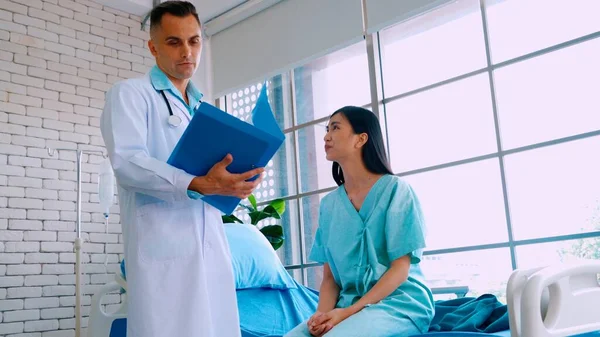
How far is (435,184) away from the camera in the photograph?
400cm

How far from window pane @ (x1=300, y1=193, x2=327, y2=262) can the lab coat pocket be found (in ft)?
10.3

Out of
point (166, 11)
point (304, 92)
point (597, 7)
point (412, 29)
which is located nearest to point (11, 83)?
point (304, 92)

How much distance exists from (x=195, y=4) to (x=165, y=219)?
3865 mm

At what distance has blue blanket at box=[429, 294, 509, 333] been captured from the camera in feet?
6.37

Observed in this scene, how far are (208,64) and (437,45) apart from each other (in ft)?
6.96

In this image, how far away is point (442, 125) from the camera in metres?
4.02

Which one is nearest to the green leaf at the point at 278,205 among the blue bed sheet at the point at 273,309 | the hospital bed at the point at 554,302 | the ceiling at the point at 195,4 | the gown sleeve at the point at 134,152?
the blue bed sheet at the point at 273,309

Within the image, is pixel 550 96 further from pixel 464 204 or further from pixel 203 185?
pixel 203 185

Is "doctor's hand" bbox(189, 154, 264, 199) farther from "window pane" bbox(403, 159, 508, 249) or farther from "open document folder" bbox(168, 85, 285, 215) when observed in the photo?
"window pane" bbox(403, 159, 508, 249)

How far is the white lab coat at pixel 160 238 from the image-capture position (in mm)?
1463

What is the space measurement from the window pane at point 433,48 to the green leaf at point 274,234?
3.99ft

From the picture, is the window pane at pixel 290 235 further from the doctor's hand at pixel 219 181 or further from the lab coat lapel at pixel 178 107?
the doctor's hand at pixel 219 181

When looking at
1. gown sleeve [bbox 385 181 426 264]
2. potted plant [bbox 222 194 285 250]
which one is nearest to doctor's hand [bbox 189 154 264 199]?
gown sleeve [bbox 385 181 426 264]

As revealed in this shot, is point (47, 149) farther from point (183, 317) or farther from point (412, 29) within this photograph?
point (183, 317)
